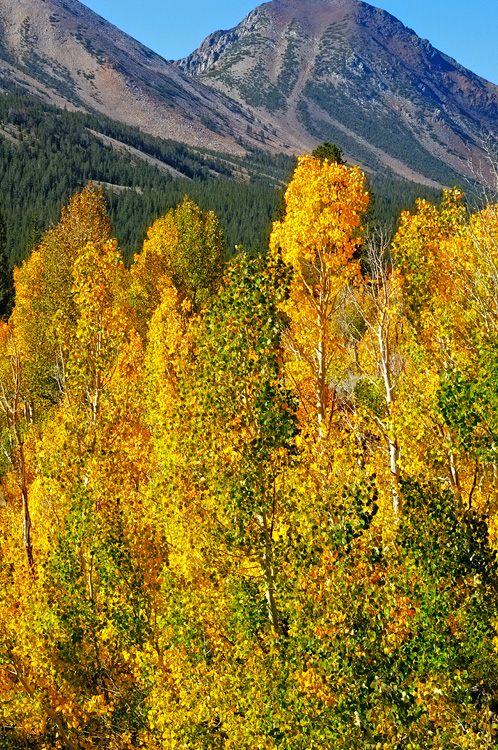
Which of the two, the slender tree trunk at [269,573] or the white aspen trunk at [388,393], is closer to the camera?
the slender tree trunk at [269,573]

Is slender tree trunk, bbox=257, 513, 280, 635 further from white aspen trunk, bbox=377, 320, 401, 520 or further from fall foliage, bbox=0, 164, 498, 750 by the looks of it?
white aspen trunk, bbox=377, 320, 401, 520

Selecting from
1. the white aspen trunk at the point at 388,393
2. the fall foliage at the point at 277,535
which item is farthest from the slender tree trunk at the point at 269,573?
the white aspen trunk at the point at 388,393

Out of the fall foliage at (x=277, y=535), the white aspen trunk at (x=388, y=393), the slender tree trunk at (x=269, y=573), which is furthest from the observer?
the white aspen trunk at (x=388, y=393)

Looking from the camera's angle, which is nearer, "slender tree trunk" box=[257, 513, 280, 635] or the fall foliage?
the fall foliage

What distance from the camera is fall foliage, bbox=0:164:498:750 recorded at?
32.7 ft

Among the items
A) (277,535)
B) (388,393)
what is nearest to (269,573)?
(277,535)

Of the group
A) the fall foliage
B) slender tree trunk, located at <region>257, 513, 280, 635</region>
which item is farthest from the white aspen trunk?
slender tree trunk, located at <region>257, 513, 280, 635</region>

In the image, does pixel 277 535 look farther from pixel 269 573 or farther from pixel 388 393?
pixel 388 393

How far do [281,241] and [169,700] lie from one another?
45.1 feet

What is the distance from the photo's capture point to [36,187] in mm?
168125

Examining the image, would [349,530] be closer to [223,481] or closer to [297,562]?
[297,562]

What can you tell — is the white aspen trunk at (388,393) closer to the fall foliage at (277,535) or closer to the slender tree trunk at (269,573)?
the fall foliage at (277,535)

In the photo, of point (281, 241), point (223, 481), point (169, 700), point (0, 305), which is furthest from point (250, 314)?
point (0, 305)

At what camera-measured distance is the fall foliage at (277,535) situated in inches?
392
